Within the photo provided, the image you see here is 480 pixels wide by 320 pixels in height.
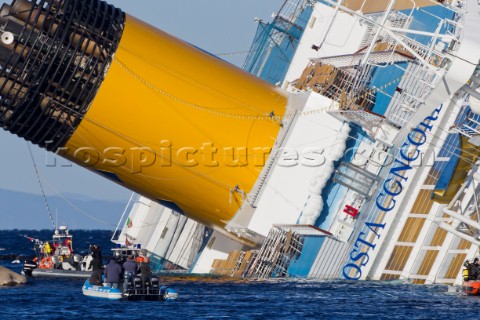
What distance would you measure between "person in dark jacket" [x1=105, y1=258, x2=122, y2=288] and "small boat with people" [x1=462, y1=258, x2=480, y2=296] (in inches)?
484

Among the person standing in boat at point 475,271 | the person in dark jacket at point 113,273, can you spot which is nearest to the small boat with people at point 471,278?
the person standing in boat at point 475,271

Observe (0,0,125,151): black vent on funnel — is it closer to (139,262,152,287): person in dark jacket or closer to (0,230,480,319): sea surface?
(0,230,480,319): sea surface

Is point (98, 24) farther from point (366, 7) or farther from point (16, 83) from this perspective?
point (366, 7)

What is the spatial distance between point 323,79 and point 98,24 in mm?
10783

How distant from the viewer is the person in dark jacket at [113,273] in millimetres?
45750

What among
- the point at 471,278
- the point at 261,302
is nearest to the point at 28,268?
the point at 261,302

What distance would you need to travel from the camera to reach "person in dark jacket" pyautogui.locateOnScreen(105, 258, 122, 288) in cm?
4575

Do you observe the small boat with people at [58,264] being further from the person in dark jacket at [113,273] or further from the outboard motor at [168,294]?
the outboard motor at [168,294]

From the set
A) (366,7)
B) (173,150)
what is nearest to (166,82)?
(173,150)

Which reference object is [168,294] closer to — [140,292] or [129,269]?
[140,292]

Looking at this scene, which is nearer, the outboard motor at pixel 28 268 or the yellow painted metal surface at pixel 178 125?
the yellow painted metal surface at pixel 178 125

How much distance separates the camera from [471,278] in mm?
48375

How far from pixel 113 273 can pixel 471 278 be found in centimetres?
1290

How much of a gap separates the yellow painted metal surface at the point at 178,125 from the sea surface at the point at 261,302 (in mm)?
4083
